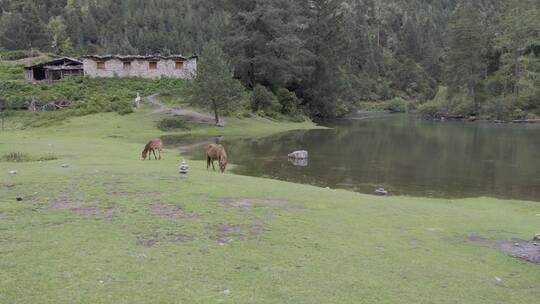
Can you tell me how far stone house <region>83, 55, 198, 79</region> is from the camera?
81938mm

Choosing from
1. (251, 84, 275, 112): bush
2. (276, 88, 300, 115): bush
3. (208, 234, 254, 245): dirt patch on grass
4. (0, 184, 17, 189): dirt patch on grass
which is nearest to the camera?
(208, 234, 254, 245): dirt patch on grass

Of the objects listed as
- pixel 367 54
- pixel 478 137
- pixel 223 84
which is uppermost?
pixel 367 54

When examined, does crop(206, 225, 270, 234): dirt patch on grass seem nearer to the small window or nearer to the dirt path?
the dirt path

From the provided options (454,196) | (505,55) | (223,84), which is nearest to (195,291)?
(454,196)

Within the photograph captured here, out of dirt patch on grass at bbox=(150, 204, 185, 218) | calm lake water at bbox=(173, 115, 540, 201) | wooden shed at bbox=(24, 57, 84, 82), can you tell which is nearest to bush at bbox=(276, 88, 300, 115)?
calm lake water at bbox=(173, 115, 540, 201)

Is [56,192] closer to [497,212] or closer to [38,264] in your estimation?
[38,264]

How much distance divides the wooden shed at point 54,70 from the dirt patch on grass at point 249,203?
233 ft

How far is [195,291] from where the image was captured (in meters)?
9.38

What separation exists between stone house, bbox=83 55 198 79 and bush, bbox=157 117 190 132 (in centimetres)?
2442

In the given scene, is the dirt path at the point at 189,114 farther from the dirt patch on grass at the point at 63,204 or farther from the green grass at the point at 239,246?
the dirt patch on grass at the point at 63,204

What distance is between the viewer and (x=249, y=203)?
18062 mm

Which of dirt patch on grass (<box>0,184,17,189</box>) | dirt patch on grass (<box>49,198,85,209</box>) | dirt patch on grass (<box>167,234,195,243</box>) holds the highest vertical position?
dirt patch on grass (<box>0,184,17,189</box>)

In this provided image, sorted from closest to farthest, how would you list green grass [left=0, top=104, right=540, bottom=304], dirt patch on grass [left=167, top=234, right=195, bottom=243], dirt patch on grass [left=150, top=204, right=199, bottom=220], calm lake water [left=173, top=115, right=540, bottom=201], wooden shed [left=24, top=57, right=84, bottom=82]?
1. green grass [left=0, top=104, right=540, bottom=304]
2. dirt patch on grass [left=167, top=234, right=195, bottom=243]
3. dirt patch on grass [left=150, top=204, right=199, bottom=220]
4. calm lake water [left=173, top=115, right=540, bottom=201]
5. wooden shed [left=24, top=57, right=84, bottom=82]

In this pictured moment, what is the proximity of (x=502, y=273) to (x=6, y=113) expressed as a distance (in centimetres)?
5904
